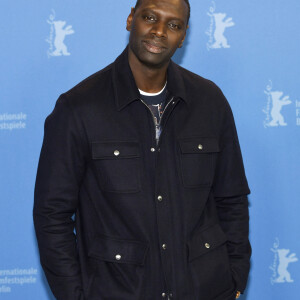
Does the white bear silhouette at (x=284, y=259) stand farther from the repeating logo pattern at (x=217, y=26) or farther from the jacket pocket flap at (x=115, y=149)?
the jacket pocket flap at (x=115, y=149)

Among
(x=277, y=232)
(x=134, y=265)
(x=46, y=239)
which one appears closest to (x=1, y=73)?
(x=46, y=239)

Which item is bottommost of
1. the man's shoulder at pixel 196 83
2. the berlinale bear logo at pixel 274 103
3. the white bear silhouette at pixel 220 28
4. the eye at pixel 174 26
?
the berlinale bear logo at pixel 274 103

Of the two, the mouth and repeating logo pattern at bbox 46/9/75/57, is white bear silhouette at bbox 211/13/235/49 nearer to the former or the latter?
repeating logo pattern at bbox 46/9/75/57

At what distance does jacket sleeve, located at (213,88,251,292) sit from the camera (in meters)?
1.76

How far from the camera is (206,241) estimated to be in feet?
5.34

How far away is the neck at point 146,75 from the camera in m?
1.63

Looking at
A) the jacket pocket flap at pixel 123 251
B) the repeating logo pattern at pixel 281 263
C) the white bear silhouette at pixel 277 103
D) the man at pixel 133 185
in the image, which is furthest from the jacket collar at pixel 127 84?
the repeating logo pattern at pixel 281 263

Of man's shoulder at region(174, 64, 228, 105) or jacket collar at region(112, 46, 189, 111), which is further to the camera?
man's shoulder at region(174, 64, 228, 105)

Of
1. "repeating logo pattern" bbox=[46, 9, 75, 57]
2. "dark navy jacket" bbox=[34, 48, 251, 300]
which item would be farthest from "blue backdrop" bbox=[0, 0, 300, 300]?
"dark navy jacket" bbox=[34, 48, 251, 300]

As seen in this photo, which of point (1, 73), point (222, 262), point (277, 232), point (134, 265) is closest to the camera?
point (134, 265)

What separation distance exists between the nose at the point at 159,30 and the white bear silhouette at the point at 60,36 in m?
0.71

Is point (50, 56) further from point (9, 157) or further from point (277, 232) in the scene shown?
point (277, 232)

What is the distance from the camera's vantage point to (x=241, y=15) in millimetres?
2227

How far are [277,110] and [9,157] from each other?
1.11 metres
